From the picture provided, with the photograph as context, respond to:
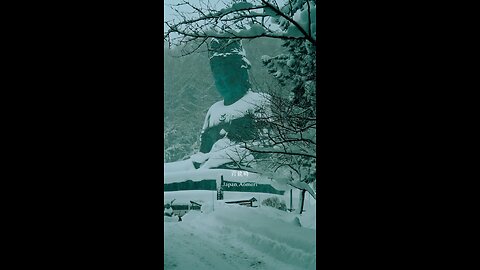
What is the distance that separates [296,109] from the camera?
17.5 ft

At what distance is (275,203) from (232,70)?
3073 millimetres

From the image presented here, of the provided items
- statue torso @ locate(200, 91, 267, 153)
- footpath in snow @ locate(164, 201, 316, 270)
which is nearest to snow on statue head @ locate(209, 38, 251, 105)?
statue torso @ locate(200, 91, 267, 153)

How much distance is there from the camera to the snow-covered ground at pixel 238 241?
4.40m

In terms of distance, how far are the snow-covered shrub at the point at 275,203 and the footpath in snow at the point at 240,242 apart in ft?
5.75

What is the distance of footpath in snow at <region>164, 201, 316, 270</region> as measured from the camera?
4395mm

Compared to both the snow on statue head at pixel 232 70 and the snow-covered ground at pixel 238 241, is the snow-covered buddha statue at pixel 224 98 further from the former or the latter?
the snow-covered ground at pixel 238 241

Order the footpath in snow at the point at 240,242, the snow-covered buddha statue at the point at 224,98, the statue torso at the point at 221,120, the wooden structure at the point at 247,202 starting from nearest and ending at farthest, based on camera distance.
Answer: the footpath in snow at the point at 240,242, the wooden structure at the point at 247,202, the statue torso at the point at 221,120, the snow-covered buddha statue at the point at 224,98

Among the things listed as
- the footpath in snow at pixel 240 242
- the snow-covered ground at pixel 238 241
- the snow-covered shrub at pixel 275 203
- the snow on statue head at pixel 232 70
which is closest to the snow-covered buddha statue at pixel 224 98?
the snow on statue head at pixel 232 70

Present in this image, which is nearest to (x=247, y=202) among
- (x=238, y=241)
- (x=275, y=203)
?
(x=275, y=203)

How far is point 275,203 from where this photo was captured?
8.34 metres
